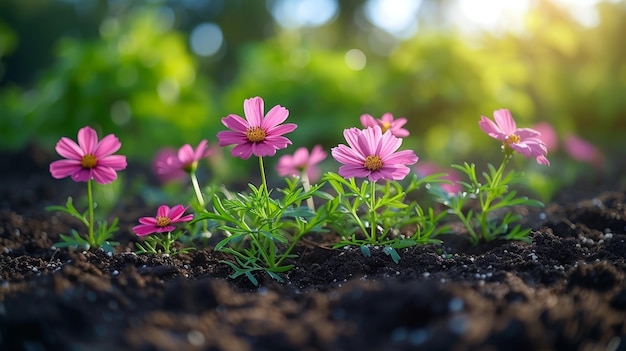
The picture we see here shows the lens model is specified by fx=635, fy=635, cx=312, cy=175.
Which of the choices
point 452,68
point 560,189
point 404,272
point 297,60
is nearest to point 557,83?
point 452,68

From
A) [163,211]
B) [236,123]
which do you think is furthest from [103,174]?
[236,123]

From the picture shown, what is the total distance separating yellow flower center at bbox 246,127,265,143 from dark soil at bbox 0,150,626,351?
0.37 metres

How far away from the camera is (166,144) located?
508 centimetres

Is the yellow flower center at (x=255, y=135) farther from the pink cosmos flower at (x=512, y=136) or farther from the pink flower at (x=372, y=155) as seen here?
the pink cosmos flower at (x=512, y=136)

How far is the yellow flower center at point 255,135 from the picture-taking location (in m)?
1.69

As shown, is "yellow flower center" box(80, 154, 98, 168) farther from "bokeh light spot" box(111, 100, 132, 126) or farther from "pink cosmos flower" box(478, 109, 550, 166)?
"bokeh light spot" box(111, 100, 132, 126)

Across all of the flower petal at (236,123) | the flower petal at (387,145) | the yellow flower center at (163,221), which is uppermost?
the flower petal at (236,123)

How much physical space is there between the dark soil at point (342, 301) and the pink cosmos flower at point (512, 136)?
27 centimetres

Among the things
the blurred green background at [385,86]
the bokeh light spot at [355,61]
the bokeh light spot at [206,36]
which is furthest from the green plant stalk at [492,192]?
the bokeh light spot at [206,36]

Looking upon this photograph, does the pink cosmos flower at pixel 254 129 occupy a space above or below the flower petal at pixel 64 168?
below

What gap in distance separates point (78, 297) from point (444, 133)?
396 cm

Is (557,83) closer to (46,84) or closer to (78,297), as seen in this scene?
(46,84)

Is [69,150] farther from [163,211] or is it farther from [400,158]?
[400,158]

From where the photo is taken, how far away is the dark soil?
42.7 inches
